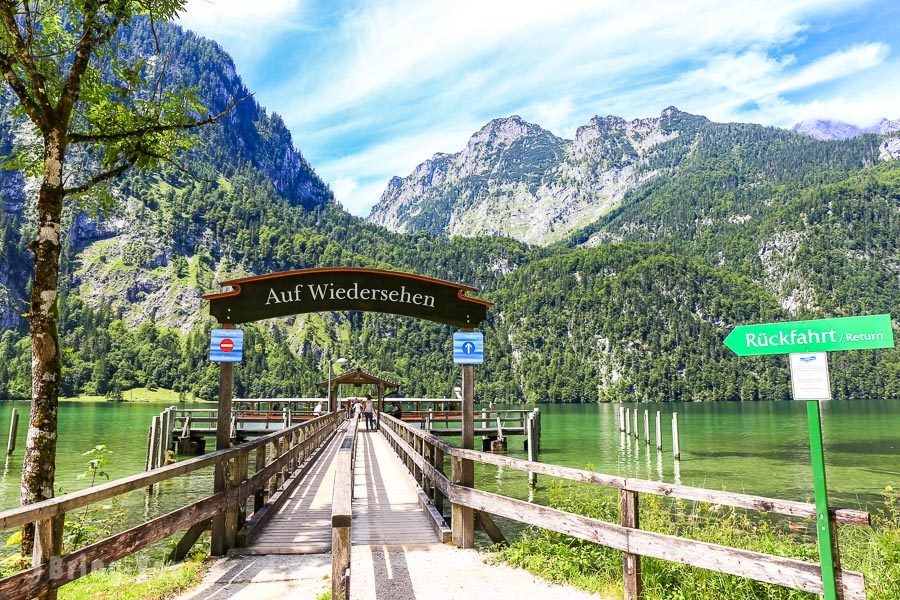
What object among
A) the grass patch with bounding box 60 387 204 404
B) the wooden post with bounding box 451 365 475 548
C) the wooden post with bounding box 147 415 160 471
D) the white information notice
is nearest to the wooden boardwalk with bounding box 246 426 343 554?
the wooden post with bounding box 451 365 475 548

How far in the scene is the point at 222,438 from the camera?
26.1 feet

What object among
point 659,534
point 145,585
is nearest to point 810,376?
point 659,534

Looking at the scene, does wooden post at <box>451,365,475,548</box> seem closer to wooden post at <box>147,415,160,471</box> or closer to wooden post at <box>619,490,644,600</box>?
wooden post at <box>619,490,644,600</box>

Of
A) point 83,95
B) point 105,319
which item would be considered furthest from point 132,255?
point 83,95

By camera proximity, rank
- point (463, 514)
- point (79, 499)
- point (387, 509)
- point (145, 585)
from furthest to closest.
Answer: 1. point (387, 509)
2. point (463, 514)
3. point (145, 585)
4. point (79, 499)

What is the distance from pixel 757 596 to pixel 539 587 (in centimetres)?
226

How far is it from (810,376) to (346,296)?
6.28 meters

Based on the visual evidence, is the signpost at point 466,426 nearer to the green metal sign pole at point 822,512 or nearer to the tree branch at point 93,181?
the green metal sign pole at point 822,512

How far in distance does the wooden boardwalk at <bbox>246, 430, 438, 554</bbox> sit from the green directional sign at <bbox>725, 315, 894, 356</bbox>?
5212 millimetres

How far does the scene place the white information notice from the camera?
13.3 feet

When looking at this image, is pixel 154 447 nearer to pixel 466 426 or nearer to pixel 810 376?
pixel 466 426

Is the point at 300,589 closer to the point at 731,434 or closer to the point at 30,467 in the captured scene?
the point at 30,467

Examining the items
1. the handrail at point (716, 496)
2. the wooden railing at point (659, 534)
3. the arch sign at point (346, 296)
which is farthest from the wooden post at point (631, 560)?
the arch sign at point (346, 296)

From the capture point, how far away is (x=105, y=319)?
17050 cm
